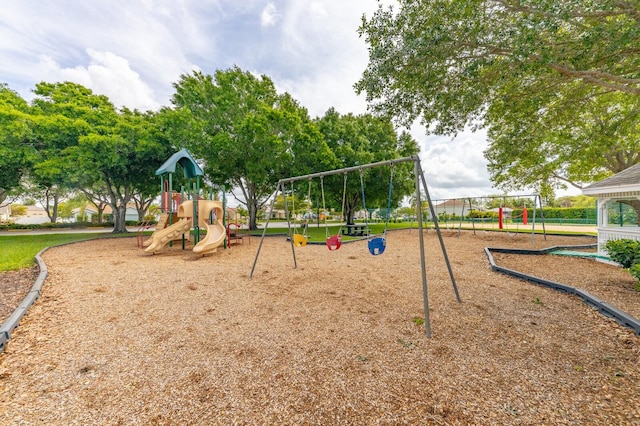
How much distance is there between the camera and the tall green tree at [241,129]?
14.7 metres

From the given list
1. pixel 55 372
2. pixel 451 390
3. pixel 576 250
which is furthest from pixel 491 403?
pixel 576 250

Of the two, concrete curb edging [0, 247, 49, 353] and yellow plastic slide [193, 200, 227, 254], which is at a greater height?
yellow plastic slide [193, 200, 227, 254]

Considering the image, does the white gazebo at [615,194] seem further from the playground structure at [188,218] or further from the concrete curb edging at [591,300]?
the playground structure at [188,218]

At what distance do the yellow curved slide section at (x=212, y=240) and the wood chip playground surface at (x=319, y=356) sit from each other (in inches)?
118

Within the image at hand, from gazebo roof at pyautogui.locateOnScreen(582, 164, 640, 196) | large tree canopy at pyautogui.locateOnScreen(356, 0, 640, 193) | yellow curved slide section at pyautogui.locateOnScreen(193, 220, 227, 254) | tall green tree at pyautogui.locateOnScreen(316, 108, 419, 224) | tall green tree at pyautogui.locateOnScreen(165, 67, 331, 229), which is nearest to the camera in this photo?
large tree canopy at pyautogui.locateOnScreen(356, 0, 640, 193)

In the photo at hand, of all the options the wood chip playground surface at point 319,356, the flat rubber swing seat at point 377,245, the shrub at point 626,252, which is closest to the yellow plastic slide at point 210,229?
the wood chip playground surface at point 319,356

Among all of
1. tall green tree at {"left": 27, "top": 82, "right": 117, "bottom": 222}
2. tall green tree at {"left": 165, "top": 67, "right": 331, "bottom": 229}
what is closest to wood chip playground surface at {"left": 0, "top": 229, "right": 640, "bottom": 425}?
tall green tree at {"left": 27, "top": 82, "right": 117, "bottom": 222}

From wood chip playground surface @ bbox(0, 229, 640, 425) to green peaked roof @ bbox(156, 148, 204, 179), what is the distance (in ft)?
17.4

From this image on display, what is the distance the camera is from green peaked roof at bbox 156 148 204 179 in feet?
31.7

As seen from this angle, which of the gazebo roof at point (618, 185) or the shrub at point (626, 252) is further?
the gazebo roof at point (618, 185)

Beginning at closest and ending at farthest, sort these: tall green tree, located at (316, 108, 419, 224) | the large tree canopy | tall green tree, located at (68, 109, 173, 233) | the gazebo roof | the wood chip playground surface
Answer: the wood chip playground surface
the large tree canopy
the gazebo roof
tall green tree, located at (68, 109, 173, 233)
tall green tree, located at (316, 108, 419, 224)

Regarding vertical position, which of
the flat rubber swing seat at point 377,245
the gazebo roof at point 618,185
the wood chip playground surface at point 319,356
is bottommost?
the wood chip playground surface at point 319,356

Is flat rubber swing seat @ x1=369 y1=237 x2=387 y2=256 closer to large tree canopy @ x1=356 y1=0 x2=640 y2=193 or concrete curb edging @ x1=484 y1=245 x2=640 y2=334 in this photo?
concrete curb edging @ x1=484 y1=245 x2=640 y2=334

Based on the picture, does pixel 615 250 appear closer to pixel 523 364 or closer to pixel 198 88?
pixel 523 364
